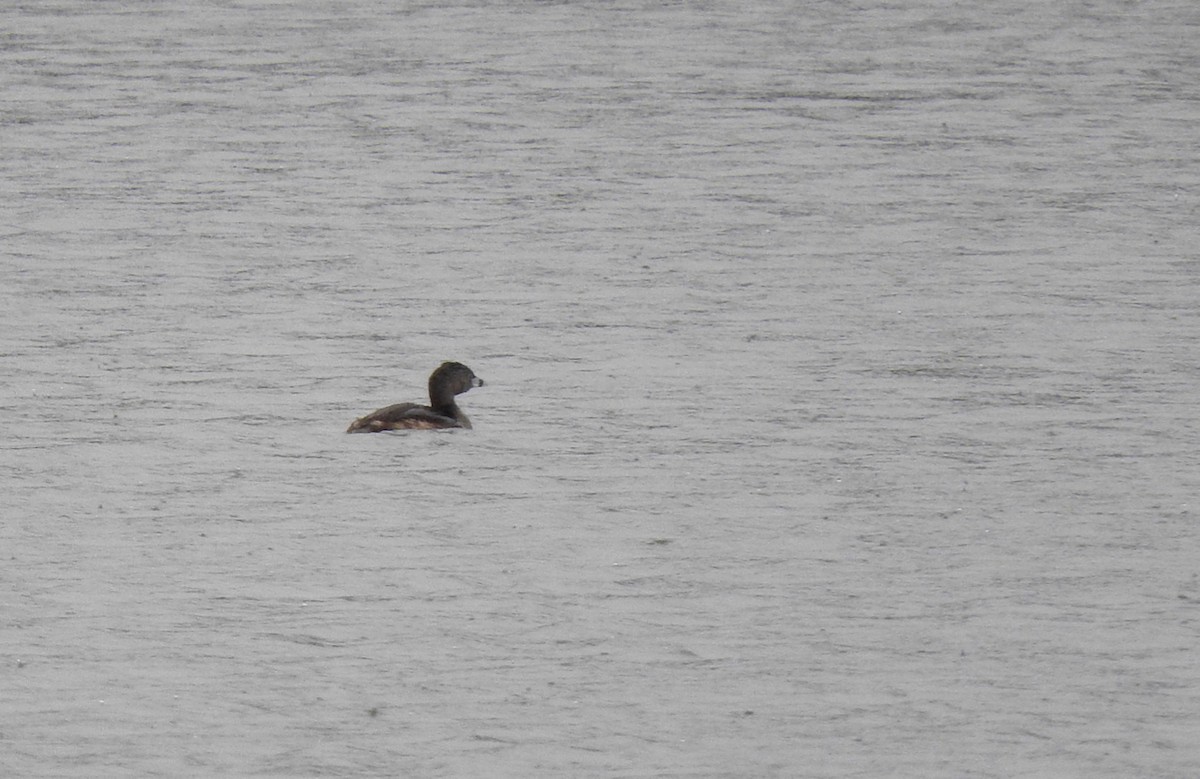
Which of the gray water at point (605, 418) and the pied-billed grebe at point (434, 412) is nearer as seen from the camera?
the gray water at point (605, 418)

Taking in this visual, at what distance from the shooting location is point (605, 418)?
7.52m

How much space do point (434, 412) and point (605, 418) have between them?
1.89 ft

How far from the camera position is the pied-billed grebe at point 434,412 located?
730 centimetres

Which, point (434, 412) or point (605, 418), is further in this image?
point (605, 418)

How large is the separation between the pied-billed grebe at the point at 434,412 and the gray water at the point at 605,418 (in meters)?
0.07

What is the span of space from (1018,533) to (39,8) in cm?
1230

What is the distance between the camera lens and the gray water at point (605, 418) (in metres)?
5.08

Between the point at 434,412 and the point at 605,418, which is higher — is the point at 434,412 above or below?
above

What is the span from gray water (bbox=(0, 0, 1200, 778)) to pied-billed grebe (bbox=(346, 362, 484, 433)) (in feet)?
0.21

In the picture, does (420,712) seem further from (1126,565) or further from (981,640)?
(1126,565)

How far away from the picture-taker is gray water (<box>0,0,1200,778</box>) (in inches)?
200

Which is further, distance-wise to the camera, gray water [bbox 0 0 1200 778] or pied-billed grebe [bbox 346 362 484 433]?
pied-billed grebe [bbox 346 362 484 433]

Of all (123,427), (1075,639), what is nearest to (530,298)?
(123,427)

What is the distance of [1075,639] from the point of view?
550 centimetres
